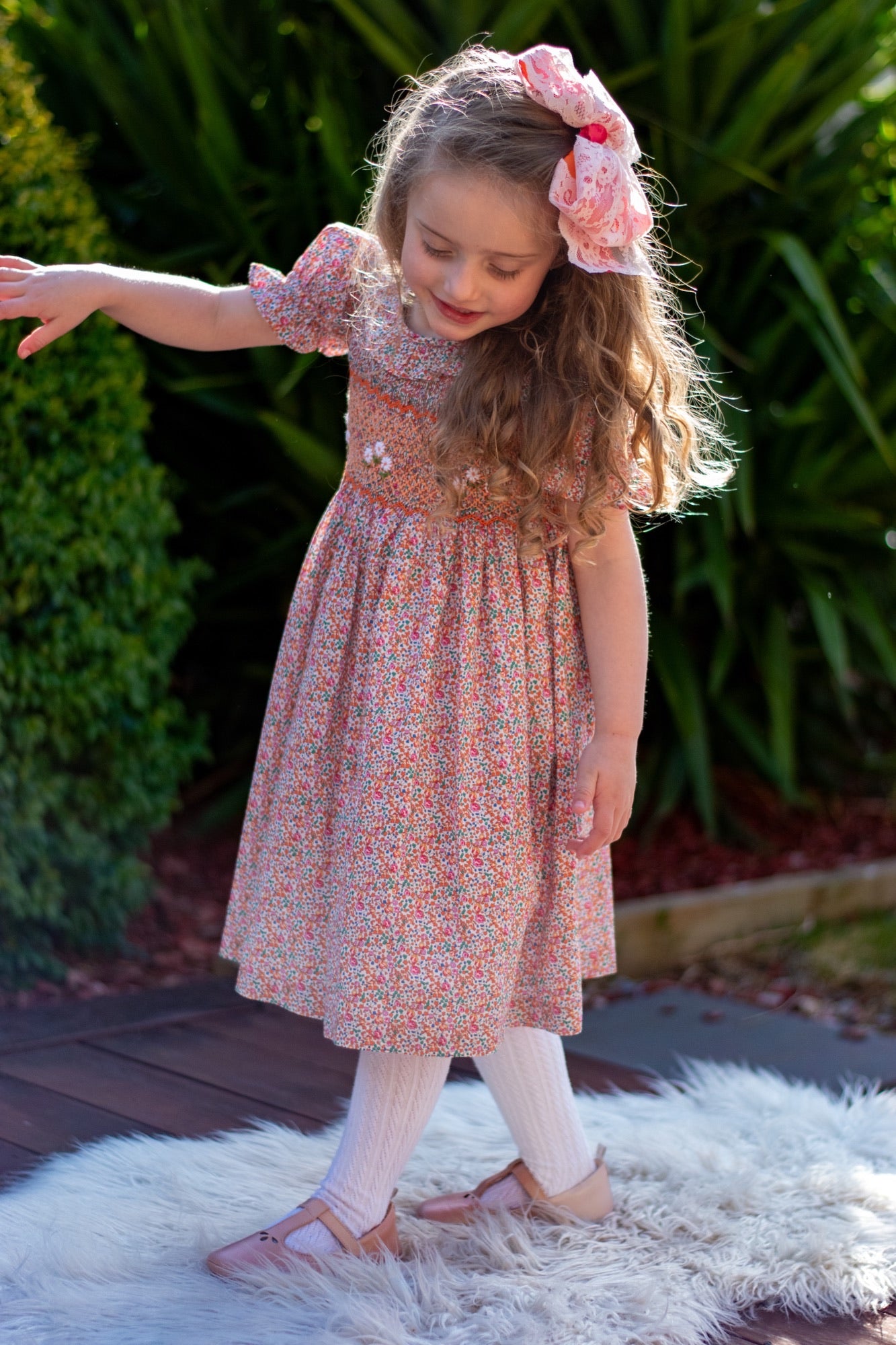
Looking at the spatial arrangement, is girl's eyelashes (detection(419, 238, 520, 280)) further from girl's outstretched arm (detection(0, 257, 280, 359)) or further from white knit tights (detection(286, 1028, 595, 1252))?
white knit tights (detection(286, 1028, 595, 1252))

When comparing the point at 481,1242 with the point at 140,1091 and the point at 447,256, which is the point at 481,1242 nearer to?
the point at 140,1091

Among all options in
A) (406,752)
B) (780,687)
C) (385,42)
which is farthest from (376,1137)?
(385,42)

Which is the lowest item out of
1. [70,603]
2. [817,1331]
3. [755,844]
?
[817,1331]

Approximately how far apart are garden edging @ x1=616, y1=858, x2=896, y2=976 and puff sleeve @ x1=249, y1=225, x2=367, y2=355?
179 cm

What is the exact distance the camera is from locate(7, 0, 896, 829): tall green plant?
11.0ft

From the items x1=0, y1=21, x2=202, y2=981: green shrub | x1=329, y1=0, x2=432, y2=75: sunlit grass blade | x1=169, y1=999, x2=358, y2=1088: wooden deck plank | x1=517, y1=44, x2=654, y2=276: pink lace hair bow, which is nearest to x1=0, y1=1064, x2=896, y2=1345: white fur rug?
x1=169, y1=999, x2=358, y2=1088: wooden deck plank

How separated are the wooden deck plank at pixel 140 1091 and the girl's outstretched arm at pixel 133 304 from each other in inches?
44.0

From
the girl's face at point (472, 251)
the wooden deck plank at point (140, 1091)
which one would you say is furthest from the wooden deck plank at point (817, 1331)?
the girl's face at point (472, 251)

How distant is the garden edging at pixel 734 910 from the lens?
3287 millimetres

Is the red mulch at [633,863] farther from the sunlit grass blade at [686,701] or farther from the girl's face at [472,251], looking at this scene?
the girl's face at [472,251]

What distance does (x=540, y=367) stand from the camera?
5.60 ft

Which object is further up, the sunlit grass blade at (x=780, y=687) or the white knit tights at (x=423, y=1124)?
the sunlit grass blade at (x=780, y=687)

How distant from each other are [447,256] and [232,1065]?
140 centimetres

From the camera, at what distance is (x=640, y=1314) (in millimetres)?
1591
